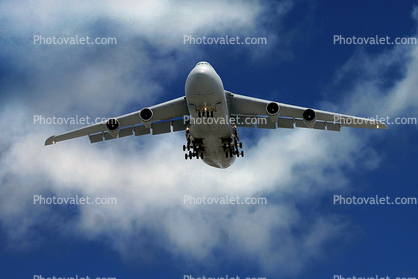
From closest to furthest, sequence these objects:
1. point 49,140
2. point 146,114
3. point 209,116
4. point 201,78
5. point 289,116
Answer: point 201,78
point 209,116
point 146,114
point 289,116
point 49,140

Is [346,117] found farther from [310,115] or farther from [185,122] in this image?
[185,122]

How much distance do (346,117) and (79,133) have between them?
54.2 feet

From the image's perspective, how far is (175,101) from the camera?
22344 millimetres

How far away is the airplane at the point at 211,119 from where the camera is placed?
62.5ft

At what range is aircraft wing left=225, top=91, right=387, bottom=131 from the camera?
22.2 metres

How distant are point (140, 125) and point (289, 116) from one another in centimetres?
958

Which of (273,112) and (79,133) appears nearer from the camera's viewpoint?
(273,112)

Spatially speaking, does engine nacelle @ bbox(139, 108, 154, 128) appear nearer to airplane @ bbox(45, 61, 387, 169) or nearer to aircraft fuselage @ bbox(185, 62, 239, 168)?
airplane @ bbox(45, 61, 387, 169)

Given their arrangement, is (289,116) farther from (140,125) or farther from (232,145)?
(140,125)

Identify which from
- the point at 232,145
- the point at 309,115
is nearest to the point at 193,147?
the point at 232,145

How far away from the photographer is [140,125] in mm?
25625

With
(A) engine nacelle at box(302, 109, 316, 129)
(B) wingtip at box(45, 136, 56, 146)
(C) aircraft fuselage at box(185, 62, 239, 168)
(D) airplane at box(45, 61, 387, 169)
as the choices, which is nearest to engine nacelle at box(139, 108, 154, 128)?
(D) airplane at box(45, 61, 387, 169)

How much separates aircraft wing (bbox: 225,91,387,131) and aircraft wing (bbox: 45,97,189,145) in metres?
3.12

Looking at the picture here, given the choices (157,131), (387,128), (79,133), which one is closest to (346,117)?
(387,128)
